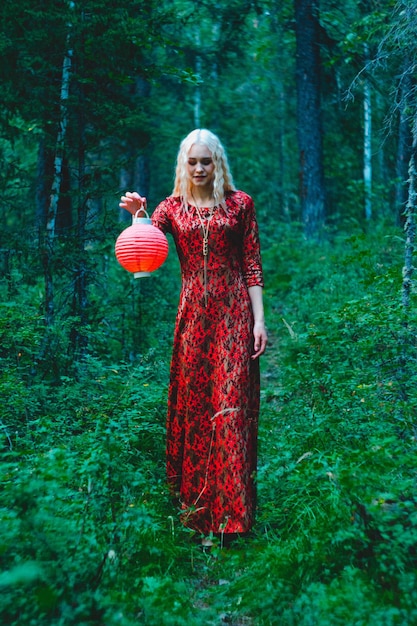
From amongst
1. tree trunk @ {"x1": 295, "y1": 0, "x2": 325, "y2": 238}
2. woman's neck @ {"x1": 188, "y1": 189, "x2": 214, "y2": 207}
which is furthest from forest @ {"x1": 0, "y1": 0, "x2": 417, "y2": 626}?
tree trunk @ {"x1": 295, "y1": 0, "x2": 325, "y2": 238}

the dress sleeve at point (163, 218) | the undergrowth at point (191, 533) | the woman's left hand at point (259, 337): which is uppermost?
the dress sleeve at point (163, 218)

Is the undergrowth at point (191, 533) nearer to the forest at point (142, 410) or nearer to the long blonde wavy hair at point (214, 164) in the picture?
the forest at point (142, 410)

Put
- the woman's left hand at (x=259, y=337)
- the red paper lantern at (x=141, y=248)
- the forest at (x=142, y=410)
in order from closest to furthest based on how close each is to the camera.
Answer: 1. the forest at (x=142, y=410)
2. the red paper lantern at (x=141, y=248)
3. the woman's left hand at (x=259, y=337)

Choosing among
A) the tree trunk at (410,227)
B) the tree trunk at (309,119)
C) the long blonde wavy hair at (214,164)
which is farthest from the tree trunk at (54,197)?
the tree trunk at (309,119)

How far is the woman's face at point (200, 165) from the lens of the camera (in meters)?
3.92

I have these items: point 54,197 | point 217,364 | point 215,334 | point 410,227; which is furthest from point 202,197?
point 54,197

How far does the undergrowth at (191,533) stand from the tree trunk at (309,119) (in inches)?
321

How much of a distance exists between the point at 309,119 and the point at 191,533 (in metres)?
11.5

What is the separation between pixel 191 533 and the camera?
3.89 metres

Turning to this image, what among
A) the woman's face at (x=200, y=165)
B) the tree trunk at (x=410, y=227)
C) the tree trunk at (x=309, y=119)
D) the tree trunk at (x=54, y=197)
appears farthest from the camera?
the tree trunk at (x=309, y=119)

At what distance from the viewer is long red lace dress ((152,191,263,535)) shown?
4.00m

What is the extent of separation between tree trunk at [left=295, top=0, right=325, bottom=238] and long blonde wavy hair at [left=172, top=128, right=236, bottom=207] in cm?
1008

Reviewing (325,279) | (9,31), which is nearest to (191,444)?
(9,31)

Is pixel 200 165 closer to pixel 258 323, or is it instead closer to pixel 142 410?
pixel 258 323
